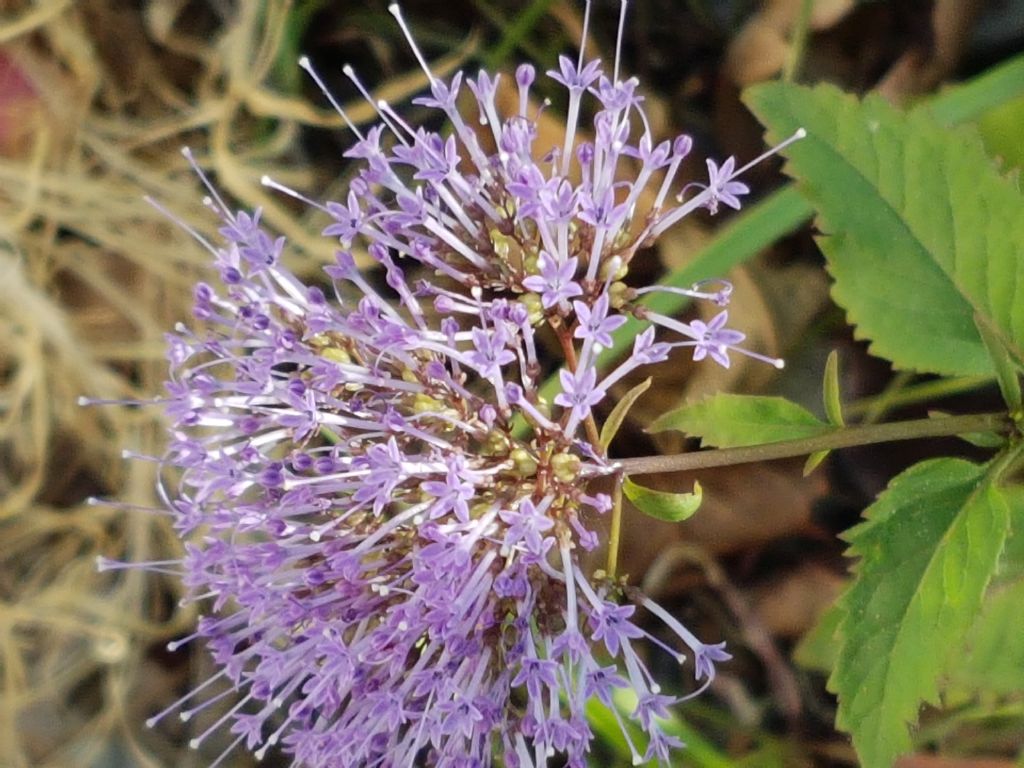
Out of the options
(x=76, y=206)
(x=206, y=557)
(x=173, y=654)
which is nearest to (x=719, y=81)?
(x=206, y=557)

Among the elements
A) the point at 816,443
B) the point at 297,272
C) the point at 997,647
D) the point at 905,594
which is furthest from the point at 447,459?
the point at 297,272

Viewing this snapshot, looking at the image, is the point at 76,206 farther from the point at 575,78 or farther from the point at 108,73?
the point at 575,78

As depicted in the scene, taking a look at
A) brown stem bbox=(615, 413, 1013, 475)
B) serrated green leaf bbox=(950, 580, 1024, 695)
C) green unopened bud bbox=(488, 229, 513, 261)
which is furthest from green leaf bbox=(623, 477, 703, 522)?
serrated green leaf bbox=(950, 580, 1024, 695)

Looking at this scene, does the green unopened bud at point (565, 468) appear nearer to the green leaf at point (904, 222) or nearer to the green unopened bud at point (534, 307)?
the green unopened bud at point (534, 307)

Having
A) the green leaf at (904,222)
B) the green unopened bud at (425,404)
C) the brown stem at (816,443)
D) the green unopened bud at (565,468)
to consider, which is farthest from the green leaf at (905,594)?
the green unopened bud at (425,404)

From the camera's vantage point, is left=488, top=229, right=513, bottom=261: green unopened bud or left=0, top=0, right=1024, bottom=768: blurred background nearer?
left=488, top=229, right=513, bottom=261: green unopened bud

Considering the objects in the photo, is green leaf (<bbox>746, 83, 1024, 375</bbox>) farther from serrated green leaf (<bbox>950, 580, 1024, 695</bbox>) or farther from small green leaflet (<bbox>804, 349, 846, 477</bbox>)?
serrated green leaf (<bbox>950, 580, 1024, 695</bbox>)

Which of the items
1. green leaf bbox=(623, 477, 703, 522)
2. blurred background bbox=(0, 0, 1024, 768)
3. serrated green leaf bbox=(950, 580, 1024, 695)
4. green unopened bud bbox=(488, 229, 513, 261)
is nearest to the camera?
green leaf bbox=(623, 477, 703, 522)
